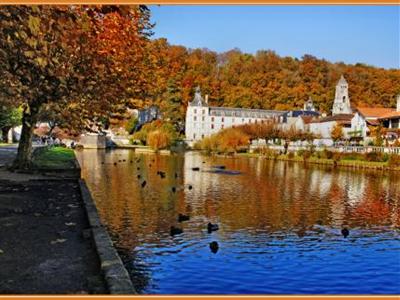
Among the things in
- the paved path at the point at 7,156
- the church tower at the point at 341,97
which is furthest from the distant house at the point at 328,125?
the paved path at the point at 7,156

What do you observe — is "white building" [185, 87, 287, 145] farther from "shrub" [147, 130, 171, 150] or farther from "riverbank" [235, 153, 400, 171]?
"riverbank" [235, 153, 400, 171]

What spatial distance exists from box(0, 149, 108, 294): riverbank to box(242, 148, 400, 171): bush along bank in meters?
34.4

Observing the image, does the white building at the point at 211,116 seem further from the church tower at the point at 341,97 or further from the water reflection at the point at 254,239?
the water reflection at the point at 254,239

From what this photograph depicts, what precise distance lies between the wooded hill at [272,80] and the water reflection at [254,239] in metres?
87.1

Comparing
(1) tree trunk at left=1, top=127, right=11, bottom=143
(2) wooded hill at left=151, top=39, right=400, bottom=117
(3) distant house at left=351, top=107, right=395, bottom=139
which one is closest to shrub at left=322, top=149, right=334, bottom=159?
(3) distant house at left=351, top=107, right=395, bottom=139

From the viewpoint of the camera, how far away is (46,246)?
8.73m

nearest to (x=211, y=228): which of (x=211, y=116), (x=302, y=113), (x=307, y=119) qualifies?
(x=307, y=119)

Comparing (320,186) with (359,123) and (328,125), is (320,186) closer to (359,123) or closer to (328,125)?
(359,123)

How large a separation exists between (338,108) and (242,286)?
329 ft

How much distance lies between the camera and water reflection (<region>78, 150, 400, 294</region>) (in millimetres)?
9414

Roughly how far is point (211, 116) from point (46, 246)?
106278mm

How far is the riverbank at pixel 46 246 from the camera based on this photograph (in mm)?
6596

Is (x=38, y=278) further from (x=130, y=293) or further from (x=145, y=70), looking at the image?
(x=145, y=70)

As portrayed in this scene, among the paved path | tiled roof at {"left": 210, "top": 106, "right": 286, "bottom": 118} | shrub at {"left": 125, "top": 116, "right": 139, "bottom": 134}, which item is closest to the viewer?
the paved path
